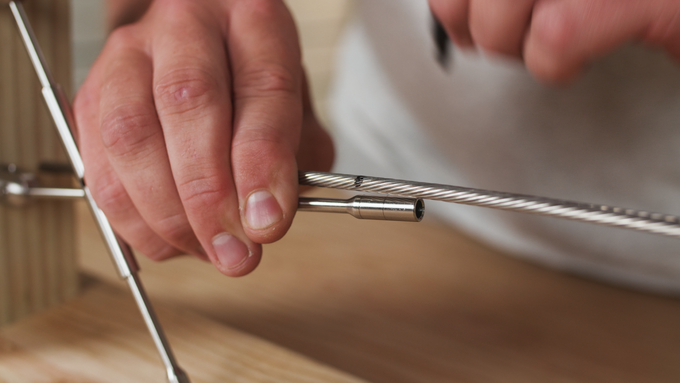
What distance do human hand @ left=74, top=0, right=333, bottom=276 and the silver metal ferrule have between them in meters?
0.02

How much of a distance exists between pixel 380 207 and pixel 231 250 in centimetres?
6

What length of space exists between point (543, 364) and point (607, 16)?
0.17m

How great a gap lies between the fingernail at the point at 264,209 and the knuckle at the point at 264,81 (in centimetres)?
4

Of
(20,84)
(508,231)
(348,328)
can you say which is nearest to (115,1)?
(20,84)

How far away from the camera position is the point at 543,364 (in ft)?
0.87

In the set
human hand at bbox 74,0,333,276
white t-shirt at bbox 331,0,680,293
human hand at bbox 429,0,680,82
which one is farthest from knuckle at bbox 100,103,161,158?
white t-shirt at bbox 331,0,680,293

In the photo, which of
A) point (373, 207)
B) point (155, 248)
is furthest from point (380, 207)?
point (155, 248)

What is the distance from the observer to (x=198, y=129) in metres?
0.18

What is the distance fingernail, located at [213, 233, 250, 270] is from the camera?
0.62 ft

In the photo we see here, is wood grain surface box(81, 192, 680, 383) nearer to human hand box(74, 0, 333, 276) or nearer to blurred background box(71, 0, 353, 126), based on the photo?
human hand box(74, 0, 333, 276)

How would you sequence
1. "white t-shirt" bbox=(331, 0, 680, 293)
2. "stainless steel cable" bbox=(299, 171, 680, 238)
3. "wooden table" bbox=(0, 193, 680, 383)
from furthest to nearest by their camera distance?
"white t-shirt" bbox=(331, 0, 680, 293), "wooden table" bbox=(0, 193, 680, 383), "stainless steel cable" bbox=(299, 171, 680, 238)

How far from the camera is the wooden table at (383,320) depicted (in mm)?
245

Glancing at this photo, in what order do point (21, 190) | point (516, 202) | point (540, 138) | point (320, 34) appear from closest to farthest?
point (516, 202)
point (21, 190)
point (540, 138)
point (320, 34)

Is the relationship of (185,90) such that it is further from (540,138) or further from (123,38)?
(540,138)
